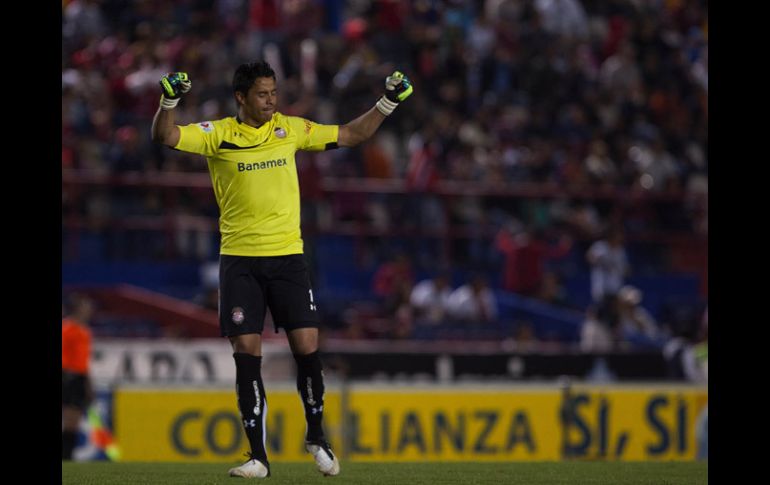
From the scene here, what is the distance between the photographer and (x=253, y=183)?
8930 millimetres

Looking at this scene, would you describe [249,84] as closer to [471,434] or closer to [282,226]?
[282,226]

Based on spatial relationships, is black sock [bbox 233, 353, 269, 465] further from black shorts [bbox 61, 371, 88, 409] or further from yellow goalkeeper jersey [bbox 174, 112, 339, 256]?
black shorts [bbox 61, 371, 88, 409]

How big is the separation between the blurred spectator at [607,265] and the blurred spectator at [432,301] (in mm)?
2226

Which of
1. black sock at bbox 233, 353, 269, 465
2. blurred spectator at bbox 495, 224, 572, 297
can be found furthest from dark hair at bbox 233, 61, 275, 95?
blurred spectator at bbox 495, 224, 572, 297

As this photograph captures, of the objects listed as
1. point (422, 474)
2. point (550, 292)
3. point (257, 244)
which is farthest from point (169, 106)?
point (550, 292)

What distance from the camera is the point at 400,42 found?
2386 centimetres

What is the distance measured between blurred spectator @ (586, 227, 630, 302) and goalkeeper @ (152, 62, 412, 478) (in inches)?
473

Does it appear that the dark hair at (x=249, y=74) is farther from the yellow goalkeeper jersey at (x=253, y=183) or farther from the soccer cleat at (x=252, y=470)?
the soccer cleat at (x=252, y=470)

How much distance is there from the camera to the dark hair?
880 centimetres

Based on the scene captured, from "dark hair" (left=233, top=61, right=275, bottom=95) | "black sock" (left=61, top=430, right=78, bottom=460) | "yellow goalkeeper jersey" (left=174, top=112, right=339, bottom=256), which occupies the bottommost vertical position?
"black sock" (left=61, top=430, right=78, bottom=460)

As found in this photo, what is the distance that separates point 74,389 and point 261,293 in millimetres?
6881
